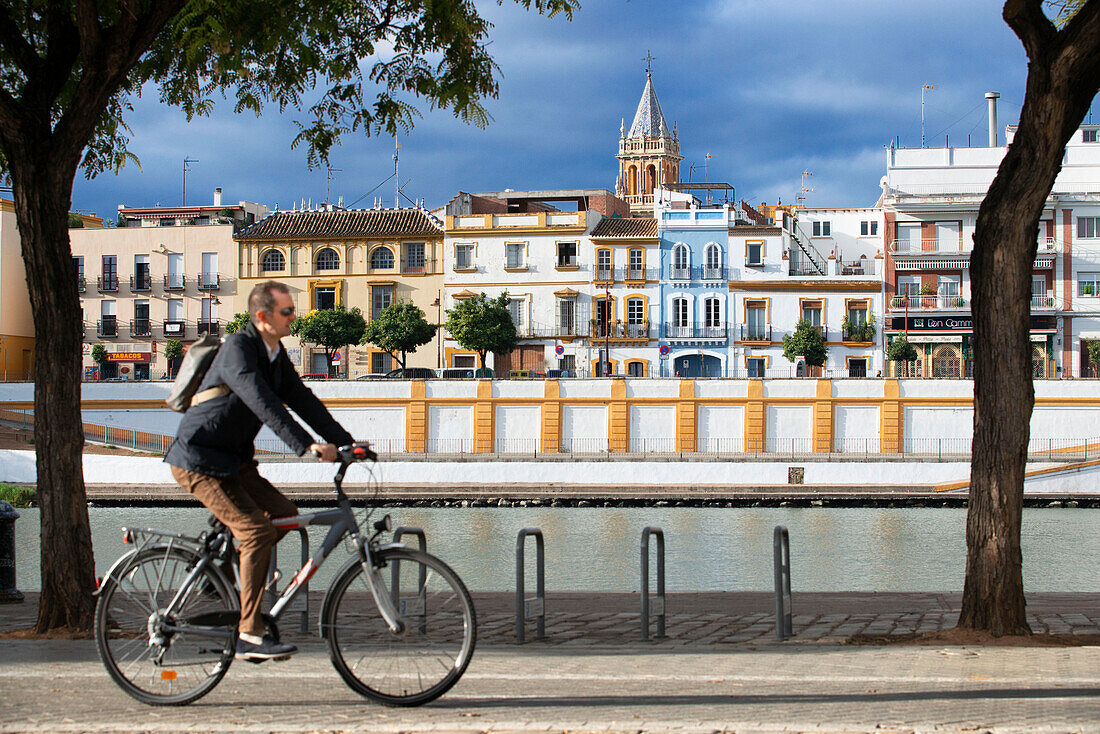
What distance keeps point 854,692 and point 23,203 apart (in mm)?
6559

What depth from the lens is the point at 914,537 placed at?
3094cm

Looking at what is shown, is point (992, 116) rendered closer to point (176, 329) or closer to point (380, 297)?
point (380, 297)

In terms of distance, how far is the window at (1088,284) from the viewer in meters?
55.2

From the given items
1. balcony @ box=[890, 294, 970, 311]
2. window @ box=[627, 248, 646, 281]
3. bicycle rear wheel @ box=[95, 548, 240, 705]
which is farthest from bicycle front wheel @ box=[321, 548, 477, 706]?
window @ box=[627, 248, 646, 281]

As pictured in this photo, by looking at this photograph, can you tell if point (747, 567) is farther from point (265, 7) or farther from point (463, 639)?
point (463, 639)

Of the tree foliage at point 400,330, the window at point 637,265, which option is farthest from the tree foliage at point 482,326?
the window at point 637,265

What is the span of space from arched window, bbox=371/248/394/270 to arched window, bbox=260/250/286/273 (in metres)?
5.11

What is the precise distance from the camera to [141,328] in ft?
207

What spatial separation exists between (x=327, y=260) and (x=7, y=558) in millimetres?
51853

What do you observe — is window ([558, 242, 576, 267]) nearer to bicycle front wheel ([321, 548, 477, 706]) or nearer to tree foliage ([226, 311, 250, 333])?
tree foliage ([226, 311, 250, 333])

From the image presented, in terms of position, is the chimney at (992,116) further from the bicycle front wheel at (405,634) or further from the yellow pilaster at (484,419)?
the bicycle front wheel at (405,634)

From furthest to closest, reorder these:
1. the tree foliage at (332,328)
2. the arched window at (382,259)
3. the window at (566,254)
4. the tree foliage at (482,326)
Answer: the arched window at (382,259) < the window at (566,254) < the tree foliage at (332,328) < the tree foliage at (482,326)

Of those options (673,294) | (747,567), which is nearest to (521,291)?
(673,294)

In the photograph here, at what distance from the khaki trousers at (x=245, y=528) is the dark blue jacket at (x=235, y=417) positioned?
0.07 m
